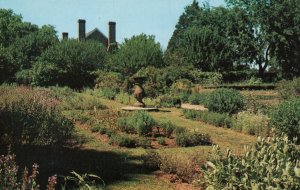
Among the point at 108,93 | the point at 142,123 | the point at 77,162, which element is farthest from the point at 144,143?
the point at 108,93

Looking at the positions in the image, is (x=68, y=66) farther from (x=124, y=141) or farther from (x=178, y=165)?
A: (x=178, y=165)

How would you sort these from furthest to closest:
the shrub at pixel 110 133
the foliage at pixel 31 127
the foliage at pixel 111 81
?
1. the foliage at pixel 111 81
2. the shrub at pixel 110 133
3. the foliage at pixel 31 127

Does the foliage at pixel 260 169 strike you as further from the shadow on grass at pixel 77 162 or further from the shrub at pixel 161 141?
the shrub at pixel 161 141

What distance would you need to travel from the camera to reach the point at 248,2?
52281 mm

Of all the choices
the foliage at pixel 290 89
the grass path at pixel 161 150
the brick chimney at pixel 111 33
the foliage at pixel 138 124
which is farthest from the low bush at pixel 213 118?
the brick chimney at pixel 111 33

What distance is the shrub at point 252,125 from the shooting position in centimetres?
1523

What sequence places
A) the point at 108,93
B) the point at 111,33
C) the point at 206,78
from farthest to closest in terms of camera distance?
the point at 111,33, the point at 206,78, the point at 108,93

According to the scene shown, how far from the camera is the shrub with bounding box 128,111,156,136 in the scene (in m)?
14.0

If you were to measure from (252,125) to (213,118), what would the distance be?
1975 mm

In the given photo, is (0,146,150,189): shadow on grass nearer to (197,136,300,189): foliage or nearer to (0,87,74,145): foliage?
(0,87,74,145): foliage

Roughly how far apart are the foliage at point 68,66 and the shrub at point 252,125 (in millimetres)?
22029

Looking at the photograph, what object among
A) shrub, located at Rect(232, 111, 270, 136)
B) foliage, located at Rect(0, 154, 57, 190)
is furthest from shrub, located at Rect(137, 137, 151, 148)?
foliage, located at Rect(0, 154, 57, 190)

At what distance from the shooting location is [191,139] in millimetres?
12875

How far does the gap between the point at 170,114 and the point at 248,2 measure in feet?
116
